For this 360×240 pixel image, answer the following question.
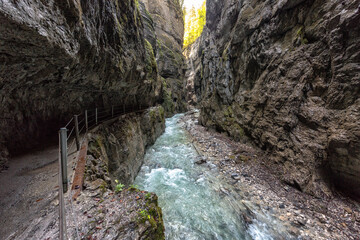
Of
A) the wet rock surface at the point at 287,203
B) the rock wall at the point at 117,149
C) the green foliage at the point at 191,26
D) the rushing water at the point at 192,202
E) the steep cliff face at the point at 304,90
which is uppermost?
the green foliage at the point at 191,26

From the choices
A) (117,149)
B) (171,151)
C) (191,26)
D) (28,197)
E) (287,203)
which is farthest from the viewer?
(191,26)

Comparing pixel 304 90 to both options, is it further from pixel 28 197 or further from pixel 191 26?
pixel 191 26

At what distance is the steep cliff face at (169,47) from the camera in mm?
34194

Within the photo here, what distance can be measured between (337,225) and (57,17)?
10176 mm

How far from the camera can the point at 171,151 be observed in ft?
36.7

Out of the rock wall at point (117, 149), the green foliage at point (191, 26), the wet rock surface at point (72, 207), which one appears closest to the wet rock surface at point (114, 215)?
the wet rock surface at point (72, 207)

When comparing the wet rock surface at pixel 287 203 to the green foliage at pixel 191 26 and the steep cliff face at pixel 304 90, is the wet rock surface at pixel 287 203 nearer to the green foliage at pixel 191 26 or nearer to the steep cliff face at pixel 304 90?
the steep cliff face at pixel 304 90

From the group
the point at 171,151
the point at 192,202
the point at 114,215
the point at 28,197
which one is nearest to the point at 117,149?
the point at 28,197

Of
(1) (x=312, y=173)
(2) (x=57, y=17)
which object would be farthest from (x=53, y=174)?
(1) (x=312, y=173)

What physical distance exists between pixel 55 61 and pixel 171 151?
354 inches

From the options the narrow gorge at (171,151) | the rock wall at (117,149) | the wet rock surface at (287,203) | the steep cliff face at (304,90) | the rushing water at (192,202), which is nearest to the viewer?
the narrow gorge at (171,151)

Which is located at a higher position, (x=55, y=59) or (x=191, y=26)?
(x=191, y=26)

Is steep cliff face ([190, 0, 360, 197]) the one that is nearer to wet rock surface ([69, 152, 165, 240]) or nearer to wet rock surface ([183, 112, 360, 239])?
wet rock surface ([183, 112, 360, 239])

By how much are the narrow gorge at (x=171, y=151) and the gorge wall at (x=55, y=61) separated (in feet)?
0.13
